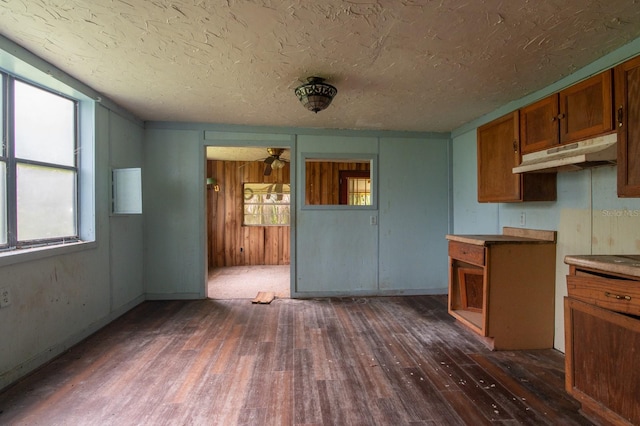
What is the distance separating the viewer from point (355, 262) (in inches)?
151

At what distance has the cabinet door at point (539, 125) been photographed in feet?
6.81

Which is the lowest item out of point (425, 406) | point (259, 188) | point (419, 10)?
point (425, 406)

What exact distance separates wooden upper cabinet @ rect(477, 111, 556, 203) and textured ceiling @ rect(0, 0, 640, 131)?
333mm

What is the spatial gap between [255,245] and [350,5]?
5379mm

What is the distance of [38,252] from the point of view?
2.06 meters

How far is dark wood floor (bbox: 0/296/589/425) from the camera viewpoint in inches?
62.9

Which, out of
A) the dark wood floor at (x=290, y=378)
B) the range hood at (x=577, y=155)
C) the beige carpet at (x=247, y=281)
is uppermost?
the range hood at (x=577, y=155)

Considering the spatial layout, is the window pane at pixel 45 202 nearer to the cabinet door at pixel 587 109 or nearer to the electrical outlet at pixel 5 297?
the electrical outlet at pixel 5 297

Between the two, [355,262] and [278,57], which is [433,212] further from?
[278,57]

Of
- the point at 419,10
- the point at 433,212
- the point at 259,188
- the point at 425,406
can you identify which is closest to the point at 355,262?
the point at 433,212

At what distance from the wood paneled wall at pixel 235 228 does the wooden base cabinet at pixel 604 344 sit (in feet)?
17.1

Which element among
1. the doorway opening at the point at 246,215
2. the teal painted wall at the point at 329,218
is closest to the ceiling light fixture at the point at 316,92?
the teal painted wall at the point at 329,218

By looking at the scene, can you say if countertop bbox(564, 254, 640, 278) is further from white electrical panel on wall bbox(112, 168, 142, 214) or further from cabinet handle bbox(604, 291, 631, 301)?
white electrical panel on wall bbox(112, 168, 142, 214)

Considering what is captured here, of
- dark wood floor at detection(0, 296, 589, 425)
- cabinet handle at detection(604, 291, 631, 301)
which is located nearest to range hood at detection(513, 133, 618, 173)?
cabinet handle at detection(604, 291, 631, 301)
